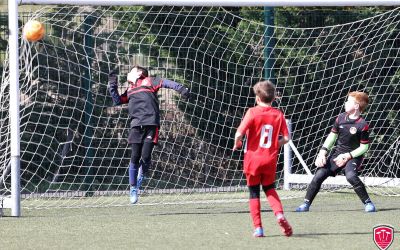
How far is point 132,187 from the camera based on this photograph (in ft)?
36.9

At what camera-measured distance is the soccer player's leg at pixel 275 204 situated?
8.12 metres

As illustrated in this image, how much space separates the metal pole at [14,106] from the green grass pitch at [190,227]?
21 centimetres

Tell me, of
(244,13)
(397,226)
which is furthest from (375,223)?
(244,13)

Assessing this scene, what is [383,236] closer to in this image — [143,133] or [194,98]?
[143,133]

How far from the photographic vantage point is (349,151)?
34.4 feet

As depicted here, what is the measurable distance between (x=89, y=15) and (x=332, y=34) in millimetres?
3479

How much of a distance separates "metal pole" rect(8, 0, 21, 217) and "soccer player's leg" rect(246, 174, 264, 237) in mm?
2847

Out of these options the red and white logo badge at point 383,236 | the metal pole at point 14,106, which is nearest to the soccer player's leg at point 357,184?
the red and white logo badge at point 383,236

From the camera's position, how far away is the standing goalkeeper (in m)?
11.4

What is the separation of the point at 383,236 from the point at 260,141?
1.26 m

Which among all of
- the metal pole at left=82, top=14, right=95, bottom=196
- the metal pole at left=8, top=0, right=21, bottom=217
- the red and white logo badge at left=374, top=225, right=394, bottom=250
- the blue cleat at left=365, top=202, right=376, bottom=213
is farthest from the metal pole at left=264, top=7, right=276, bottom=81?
the red and white logo badge at left=374, top=225, right=394, bottom=250

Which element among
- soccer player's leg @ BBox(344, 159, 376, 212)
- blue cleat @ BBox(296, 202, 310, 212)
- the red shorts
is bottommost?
blue cleat @ BBox(296, 202, 310, 212)

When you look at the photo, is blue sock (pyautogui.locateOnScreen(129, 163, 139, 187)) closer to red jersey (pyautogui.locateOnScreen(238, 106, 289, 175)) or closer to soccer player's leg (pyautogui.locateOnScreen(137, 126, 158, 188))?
soccer player's leg (pyautogui.locateOnScreen(137, 126, 158, 188))

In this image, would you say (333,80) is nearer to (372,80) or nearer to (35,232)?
(372,80)
